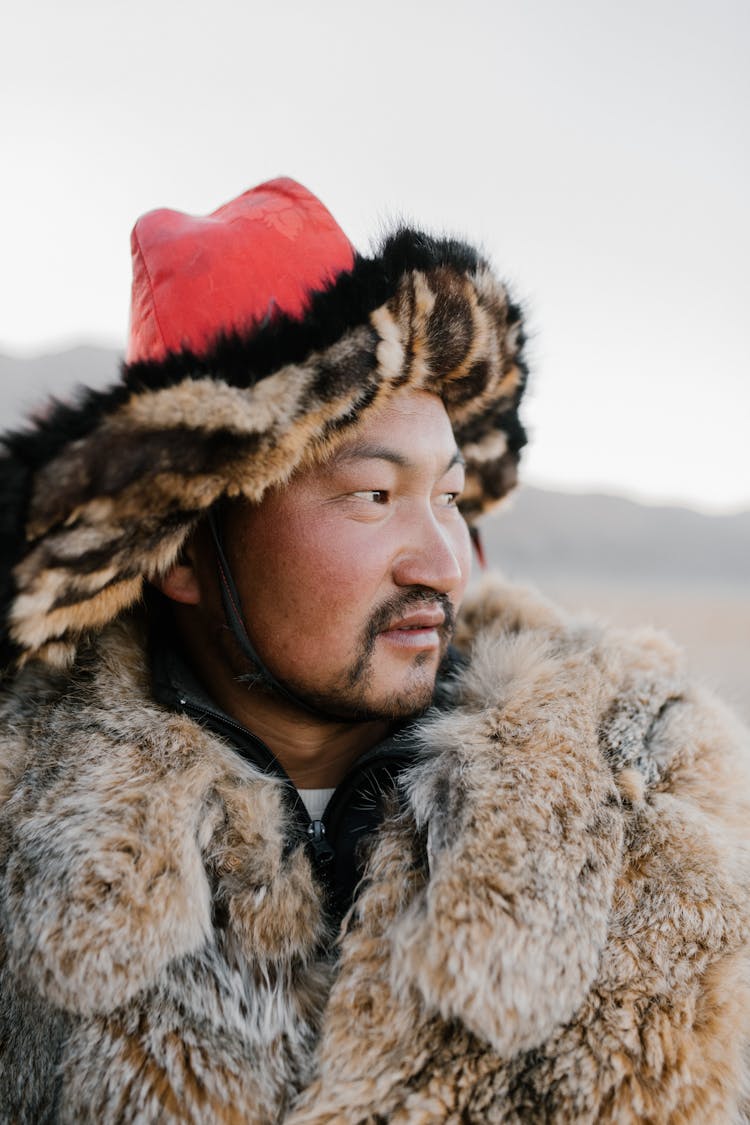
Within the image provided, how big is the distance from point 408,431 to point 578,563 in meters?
33.1

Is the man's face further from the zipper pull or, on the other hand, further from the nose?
the zipper pull

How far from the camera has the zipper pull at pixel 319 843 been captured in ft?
5.84

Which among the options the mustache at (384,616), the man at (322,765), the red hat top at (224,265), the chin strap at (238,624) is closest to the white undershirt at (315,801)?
the man at (322,765)

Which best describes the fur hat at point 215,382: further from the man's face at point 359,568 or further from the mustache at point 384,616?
the mustache at point 384,616

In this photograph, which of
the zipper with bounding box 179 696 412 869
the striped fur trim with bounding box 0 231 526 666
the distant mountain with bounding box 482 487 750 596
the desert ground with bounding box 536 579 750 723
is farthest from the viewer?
the distant mountain with bounding box 482 487 750 596

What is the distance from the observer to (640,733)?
1635 millimetres

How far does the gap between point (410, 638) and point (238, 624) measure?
393 millimetres

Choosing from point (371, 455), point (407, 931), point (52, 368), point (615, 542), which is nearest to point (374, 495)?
point (371, 455)

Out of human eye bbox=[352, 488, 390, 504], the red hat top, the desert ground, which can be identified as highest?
the red hat top

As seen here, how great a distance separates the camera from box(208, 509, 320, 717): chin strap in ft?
6.10

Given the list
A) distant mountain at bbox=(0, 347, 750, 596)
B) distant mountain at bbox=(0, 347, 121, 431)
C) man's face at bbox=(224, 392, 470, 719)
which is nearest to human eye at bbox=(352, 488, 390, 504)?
man's face at bbox=(224, 392, 470, 719)

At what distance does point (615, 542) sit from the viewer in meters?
38.0

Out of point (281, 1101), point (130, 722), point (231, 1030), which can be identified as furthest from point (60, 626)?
point (281, 1101)

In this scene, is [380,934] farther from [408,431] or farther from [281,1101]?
[408,431]
